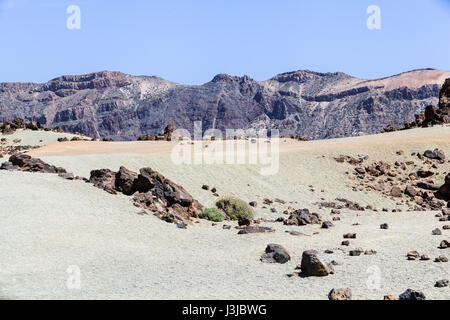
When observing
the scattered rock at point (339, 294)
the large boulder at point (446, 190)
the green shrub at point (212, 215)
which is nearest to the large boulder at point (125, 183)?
the green shrub at point (212, 215)

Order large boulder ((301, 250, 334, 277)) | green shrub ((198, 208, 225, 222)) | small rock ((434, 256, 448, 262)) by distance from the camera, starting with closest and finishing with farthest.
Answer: large boulder ((301, 250, 334, 277)) < small rock ((434, 256, 448, 262)) < green shrub ((198, 208, 225, 222))

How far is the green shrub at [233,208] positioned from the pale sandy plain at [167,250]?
3.51 feet

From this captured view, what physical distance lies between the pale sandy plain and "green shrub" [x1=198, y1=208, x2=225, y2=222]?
0.89 m

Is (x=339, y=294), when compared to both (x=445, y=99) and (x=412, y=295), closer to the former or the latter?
(x=412, y=295)

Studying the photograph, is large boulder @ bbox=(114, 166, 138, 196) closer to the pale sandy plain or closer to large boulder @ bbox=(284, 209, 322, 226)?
the pale sandy plain

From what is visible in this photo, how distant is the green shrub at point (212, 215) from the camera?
1889 cm

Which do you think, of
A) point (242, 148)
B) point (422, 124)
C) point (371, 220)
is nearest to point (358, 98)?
point (422, 124)

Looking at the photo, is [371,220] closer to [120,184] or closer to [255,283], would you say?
[120,184]

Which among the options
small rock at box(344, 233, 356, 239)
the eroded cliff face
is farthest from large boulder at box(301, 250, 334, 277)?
the eroded cliff face

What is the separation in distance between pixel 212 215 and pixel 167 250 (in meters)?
6.22

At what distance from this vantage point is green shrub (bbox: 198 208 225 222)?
62.0 feet

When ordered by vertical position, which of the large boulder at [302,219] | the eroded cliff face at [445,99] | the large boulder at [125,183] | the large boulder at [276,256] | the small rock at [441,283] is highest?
the eroded cliff face at [445,99]

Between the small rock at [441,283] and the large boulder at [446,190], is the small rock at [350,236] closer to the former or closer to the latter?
the small rock at [441,283]
